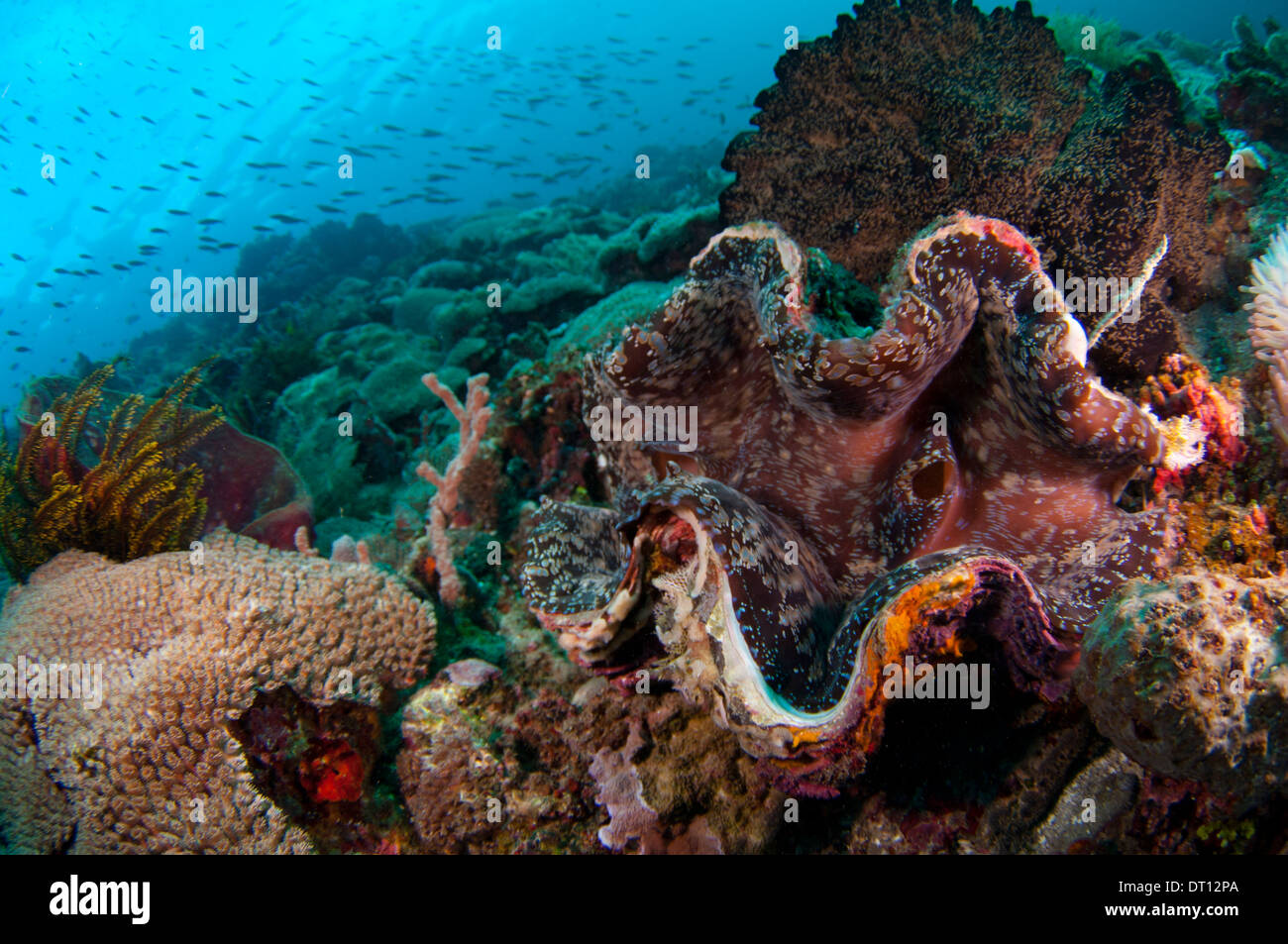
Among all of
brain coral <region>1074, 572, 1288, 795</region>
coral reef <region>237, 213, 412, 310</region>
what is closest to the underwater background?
brain coral <region>1074, 572, 1288, 795</region>

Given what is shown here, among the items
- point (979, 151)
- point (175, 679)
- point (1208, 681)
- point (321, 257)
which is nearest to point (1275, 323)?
point (1208, 681)

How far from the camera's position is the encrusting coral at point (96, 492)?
271 cm

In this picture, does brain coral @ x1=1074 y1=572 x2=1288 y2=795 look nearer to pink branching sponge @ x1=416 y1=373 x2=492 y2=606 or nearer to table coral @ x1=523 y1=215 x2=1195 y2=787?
table coral @ x1=523 y1=215 x2=1195 y2=787

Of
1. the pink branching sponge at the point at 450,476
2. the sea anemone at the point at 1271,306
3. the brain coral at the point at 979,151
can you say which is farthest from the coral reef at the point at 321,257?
the sea anemone at the point at 1271,306

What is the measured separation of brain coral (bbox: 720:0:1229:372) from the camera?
238 cm

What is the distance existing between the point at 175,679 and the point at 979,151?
4.04 meters

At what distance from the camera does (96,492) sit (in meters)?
2.76

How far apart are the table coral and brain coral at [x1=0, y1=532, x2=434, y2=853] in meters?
0.84

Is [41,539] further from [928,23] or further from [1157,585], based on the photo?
[928,23]

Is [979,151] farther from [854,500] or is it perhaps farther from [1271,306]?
[854,500]

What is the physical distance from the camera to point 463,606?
276 cm

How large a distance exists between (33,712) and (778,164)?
4.14 m

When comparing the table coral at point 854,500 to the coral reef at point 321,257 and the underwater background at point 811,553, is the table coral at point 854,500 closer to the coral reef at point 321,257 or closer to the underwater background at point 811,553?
the underwater background at point 811,553
